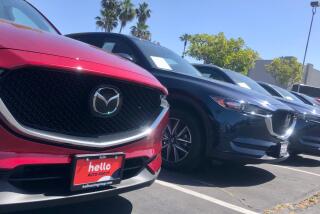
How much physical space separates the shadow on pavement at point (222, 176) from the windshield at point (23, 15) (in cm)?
208

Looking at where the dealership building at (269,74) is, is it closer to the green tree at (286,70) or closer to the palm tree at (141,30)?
the green tree at (286,70)

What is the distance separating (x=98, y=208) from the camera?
3414 millimetres

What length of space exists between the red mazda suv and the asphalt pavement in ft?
2.15

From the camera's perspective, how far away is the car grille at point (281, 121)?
516 cm

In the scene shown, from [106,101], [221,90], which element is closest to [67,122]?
[106,101]

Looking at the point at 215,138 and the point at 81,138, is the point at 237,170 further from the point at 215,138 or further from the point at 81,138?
the point at 81,138

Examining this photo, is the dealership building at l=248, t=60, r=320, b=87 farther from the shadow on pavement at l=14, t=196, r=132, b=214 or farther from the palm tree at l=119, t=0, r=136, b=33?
the shadow on pavement at l=14, t=196, r=132, b=214

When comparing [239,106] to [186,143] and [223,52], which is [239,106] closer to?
[186,143]

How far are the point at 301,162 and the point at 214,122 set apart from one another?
4.24 metres

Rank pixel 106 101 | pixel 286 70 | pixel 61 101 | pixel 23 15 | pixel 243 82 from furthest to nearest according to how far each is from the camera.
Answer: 1. pixel 286 70
2. pixel 243 82
3. pixel 23 15
4. pixel 106 101
5. pixel 61 101

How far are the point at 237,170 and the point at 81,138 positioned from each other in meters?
3.89

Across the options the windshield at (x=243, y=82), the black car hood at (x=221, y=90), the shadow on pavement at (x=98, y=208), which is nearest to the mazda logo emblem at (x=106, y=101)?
the shadow on pavement at (x=98, y=208)

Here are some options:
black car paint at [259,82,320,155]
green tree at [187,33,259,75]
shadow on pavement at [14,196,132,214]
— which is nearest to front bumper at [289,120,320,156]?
black car paint at [259,82,320,155]

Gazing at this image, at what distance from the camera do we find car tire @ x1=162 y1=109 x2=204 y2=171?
16.1ft
